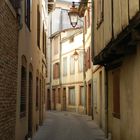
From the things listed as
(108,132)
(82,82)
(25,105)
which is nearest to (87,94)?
(82,82)

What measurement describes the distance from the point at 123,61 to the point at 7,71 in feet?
14.2

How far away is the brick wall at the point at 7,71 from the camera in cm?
923

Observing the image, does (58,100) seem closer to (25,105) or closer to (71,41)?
(71,41)

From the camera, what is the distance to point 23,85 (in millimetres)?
14195

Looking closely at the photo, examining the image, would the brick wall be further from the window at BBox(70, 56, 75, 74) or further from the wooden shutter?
the window at BBox(70, 56, 75, 74)

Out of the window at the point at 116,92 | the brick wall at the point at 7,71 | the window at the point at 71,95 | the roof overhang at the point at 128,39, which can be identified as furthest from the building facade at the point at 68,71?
the brick wall at the point at 7,71

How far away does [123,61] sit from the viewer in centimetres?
1309

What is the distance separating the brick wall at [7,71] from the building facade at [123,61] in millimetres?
2578

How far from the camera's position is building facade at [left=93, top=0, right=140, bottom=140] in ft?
33.0

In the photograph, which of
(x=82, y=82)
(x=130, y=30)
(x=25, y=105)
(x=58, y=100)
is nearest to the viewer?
(x=130, y=30)

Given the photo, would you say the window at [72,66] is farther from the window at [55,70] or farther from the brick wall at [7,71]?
the brick wall at [7,71]

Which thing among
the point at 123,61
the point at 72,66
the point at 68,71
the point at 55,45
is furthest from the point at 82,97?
the point at 123,61

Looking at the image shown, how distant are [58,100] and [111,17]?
34.7m

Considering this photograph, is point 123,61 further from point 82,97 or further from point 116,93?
point 82,97
